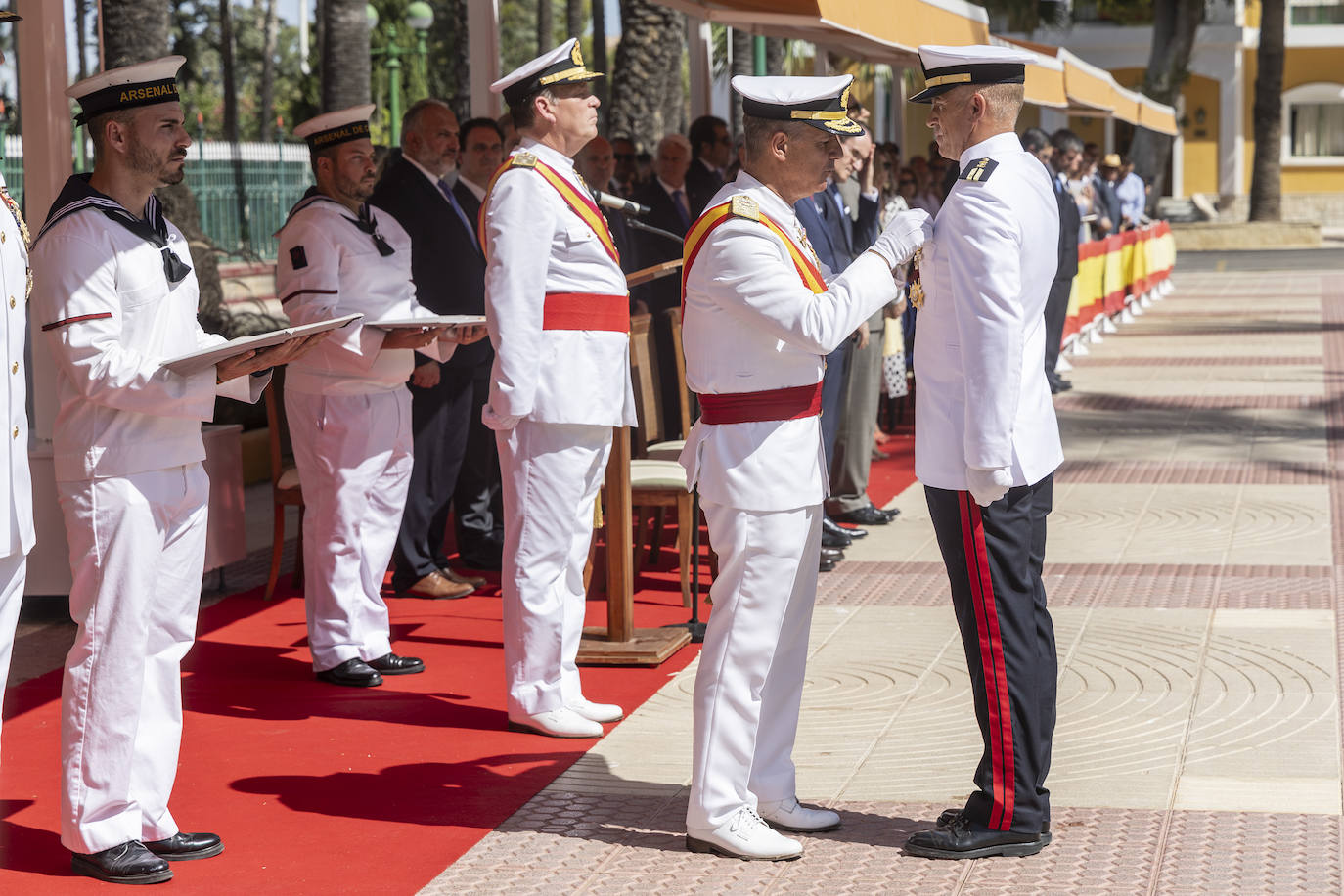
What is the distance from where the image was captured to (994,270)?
167 inches

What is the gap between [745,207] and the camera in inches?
175

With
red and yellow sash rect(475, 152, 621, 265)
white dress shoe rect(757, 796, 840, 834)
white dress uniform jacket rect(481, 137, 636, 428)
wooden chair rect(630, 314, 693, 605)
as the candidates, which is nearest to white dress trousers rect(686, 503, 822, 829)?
white dress shoe rect(757, 796, 840, 834)

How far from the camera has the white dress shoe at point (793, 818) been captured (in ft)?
15.6

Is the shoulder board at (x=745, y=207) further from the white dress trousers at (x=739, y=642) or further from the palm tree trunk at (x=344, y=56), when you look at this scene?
the palm tree trunk at (x=344, y=56)

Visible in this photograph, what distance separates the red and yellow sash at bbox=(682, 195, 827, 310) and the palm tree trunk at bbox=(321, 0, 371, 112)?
10988mm

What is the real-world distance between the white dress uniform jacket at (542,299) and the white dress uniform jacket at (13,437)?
1.70 meters

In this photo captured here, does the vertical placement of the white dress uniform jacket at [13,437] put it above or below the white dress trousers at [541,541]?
above

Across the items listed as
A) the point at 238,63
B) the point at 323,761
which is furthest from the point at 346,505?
the point at 238,63

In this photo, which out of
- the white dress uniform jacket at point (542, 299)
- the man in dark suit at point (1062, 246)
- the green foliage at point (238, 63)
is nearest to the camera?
the white dress uniform jacket at point (542, 299)

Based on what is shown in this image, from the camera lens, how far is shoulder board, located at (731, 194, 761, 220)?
4.42 meters

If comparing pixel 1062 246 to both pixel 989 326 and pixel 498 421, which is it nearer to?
pixel 498 421

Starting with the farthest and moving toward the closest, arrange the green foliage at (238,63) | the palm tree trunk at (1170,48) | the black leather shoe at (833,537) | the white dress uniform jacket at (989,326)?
the green foliage at (238,63) < the palm tree trunk at (1170,48) < the black leather shoe at (833,537) < the white dress uniform jacket at (989,326)

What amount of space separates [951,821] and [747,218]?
1.64m

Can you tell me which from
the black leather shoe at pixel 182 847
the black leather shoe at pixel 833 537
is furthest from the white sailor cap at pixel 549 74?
the black leather shoe at pixel 833 537
